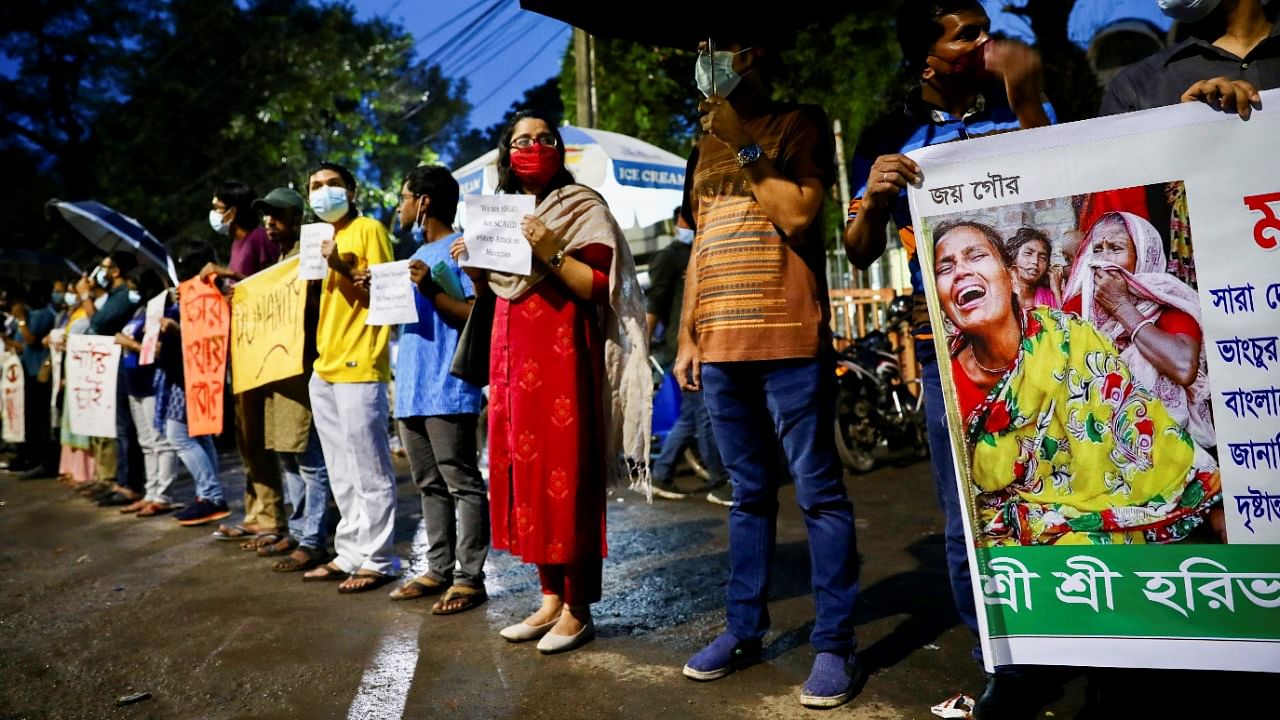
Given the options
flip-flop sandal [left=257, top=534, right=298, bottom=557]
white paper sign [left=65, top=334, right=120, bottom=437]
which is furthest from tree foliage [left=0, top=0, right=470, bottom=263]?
flip-flop sandal [left=257, top=534, right=298, bottom=557]

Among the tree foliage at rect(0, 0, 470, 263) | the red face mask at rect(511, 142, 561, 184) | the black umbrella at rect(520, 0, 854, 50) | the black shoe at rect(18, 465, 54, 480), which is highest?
the tree foliage at rect(0, 0, 470, 263)

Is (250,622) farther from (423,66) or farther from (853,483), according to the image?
(423,66)

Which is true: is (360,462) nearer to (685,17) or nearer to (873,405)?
(685,17)

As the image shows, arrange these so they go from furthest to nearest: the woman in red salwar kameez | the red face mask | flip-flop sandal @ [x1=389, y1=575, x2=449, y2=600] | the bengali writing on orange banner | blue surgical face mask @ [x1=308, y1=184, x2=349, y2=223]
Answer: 1. the bengali writing on orange banner
2. blue surgical face mask @ [x1=308, y1=184, x2=349, y2=223]
3. flip-flop sandal @ [x1=389, y1=575, x2=449, y2=600]
4. the red face mask
5. the woman in red salwar kameez

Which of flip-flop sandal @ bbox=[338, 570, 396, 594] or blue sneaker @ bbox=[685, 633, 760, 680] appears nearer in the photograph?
blue sneaker @ bbox=[685, 633, 760, 680]

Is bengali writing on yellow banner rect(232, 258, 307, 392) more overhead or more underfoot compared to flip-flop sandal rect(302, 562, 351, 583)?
more overhead

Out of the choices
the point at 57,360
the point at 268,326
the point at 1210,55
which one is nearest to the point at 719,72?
the point at 1210,55

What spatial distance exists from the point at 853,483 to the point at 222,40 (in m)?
18.9

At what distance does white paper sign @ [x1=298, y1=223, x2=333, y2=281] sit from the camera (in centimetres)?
483

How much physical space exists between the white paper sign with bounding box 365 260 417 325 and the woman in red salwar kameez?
2.24 feet

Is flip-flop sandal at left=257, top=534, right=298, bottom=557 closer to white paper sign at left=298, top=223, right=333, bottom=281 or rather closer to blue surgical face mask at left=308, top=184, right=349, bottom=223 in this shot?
white paper sign at left=298, top=223, right=333, bottom=281

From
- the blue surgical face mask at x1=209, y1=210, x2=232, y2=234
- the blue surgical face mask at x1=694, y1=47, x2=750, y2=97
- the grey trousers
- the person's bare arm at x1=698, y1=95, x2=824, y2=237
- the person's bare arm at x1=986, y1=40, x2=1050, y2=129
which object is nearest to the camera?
the person's bare arm at x1=986, y1=40, x2=1050, y2=129

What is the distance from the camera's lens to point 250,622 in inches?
177

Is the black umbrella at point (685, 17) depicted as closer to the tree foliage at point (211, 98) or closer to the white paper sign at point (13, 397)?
the white paper sign at point (13, 397)
